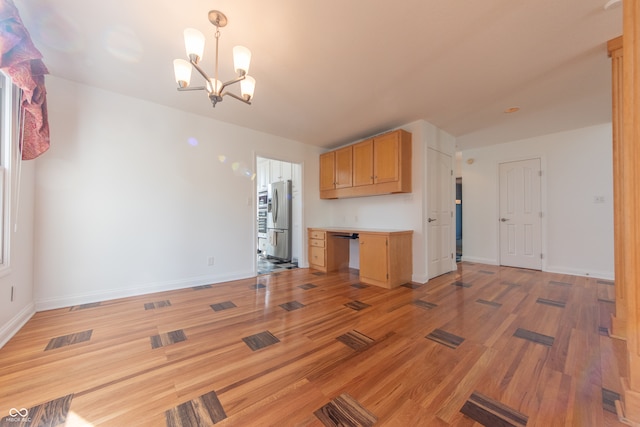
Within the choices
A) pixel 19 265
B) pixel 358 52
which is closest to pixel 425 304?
pixel 358 52

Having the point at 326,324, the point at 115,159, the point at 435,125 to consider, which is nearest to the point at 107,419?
the point at 326,324

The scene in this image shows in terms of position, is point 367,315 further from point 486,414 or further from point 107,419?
point 107,419

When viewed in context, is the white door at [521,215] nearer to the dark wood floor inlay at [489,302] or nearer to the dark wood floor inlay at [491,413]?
the dark wood floor inlay at [489,302]

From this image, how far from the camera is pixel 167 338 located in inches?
78.6

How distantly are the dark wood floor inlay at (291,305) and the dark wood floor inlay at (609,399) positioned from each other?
88.4 inches

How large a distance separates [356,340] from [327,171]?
3.41m

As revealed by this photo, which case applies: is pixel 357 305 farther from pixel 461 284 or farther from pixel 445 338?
pixel 461 284

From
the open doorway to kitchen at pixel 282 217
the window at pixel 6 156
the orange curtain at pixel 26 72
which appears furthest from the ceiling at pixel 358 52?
the open doorway to kitchen at pixel 282 217

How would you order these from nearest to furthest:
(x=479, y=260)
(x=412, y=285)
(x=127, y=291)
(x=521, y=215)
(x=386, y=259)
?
(x=127, y=291)
(x=386, y=259)
(x=412, y=285)
(x=521, y=215)
(x=479, y=260)

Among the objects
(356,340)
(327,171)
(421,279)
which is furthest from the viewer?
(327,171)

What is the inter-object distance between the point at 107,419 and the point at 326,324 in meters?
A: 1.54

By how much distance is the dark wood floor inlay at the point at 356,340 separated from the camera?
187cm

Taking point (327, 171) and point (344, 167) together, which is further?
point (327, 171)

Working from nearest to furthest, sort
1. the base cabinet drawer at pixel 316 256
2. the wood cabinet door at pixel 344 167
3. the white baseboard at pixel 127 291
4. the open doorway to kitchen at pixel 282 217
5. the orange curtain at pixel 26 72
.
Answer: the orange curtain at pixel 26 72 < the white baseboard at pixel 127 291 < the wood cabinet door at pixel 344 167 < the base cabinet drawer at pixel 316 256 < the open doorway to kitchen at pixel 282 217
